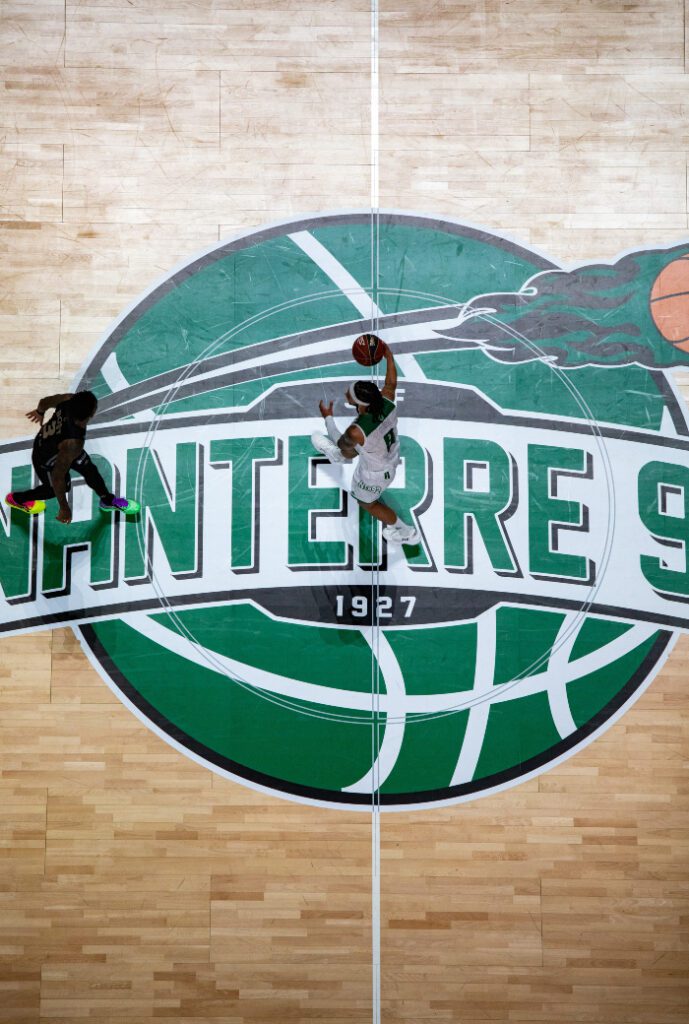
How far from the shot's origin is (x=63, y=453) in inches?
218

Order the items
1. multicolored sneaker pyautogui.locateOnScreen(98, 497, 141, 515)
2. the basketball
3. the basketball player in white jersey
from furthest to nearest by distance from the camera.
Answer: multicolored sneaker pyautogui.locateOnScreen(98, 497, 141, 515)
the basketball
the basketball player in white jersey

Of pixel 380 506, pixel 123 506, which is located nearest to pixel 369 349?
pixel 380 506

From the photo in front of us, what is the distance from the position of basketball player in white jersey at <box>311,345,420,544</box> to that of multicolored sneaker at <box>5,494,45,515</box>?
1.84 m

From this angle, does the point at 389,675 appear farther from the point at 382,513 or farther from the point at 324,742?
the point at 382,513

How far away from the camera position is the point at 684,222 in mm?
5973

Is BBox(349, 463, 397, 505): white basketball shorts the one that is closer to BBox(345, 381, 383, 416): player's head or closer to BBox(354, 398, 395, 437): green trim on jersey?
BBox(354, 398, 395, 437): green trim on jersey

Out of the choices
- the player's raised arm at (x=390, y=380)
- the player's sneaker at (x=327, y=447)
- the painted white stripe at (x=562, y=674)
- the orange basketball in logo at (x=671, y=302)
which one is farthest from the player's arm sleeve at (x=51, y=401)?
the orange basketball in logo at (x=671, y=302)

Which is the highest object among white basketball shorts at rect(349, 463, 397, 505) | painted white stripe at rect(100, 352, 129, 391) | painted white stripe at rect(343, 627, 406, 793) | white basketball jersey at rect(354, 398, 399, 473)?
painted white stripe at rect(100, 352, 129, 391)

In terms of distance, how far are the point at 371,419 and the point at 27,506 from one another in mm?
2332

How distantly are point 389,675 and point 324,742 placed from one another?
593mm

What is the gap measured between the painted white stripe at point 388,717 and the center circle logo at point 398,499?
20mm

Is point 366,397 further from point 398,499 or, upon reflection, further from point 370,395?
point 398,499

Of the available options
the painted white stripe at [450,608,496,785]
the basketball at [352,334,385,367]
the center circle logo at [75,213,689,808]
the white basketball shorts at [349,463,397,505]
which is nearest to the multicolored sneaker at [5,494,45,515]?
the center circle logo at [75,213,689,808]

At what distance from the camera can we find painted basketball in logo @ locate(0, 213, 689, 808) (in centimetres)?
578
